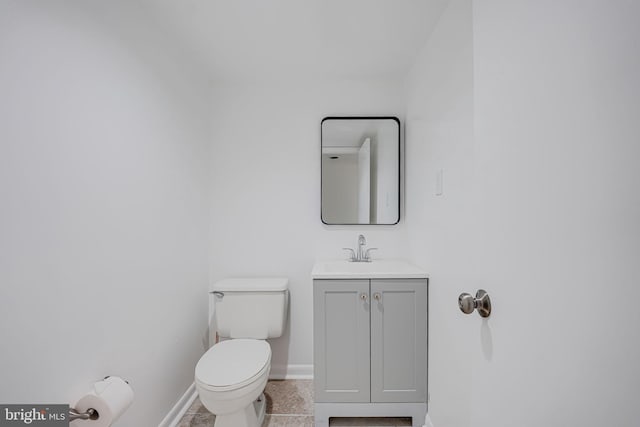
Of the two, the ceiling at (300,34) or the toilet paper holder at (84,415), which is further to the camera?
the ceiling at (300,34)

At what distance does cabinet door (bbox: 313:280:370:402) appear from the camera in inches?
66.3

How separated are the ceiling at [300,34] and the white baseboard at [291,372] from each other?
2.25m

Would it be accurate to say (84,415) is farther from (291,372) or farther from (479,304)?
(291,372)

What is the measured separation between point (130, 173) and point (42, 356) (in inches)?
30.3

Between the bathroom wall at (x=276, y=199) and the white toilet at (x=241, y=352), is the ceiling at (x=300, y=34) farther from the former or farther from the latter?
the white toilet at (x=241, y=352)

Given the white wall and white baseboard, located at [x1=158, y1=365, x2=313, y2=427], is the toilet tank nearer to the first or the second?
white baseboard, located at [x1=158, y1=365, x2=313, y2=427]

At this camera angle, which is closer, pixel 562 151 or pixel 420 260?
pixel 562 151

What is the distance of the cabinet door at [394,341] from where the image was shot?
1.68 meters

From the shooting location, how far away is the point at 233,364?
148 centimetres

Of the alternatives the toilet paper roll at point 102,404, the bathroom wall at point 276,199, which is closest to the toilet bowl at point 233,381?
the toilet paper roll at point 102,404

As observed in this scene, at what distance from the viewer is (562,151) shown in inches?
19.3

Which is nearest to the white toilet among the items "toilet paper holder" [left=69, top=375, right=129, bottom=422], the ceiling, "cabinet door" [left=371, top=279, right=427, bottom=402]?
"toilet paper holder" [left=69, top=375, right=129, bottom=422]

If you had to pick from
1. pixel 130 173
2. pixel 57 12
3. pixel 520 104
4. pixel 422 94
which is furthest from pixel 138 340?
pixel 422 94

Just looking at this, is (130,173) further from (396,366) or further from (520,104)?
(396,366)
